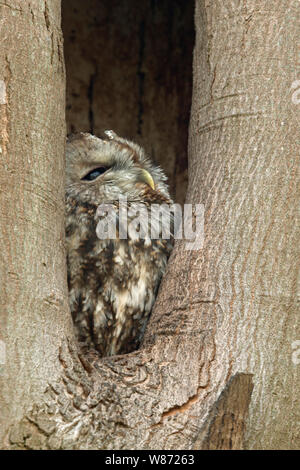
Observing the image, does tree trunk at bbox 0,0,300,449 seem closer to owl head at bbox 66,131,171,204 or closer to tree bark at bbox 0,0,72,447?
tree bark at bbox 0,0,72,447

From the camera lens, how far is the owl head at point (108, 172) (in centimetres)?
252

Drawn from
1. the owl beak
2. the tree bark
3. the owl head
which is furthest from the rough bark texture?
the tree bark

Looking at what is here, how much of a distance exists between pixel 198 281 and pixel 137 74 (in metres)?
1.77

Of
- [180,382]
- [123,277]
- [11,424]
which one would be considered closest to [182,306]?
[180,382]

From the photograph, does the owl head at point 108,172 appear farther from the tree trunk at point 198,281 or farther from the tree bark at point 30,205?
the tree bark at point 30,205

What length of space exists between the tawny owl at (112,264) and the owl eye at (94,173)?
0.17ft

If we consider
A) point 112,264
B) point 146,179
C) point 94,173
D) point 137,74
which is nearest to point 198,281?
point 112,264

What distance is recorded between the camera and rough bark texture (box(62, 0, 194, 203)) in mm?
3404

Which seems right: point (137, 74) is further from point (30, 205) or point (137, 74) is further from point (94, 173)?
→ point (30, 205)

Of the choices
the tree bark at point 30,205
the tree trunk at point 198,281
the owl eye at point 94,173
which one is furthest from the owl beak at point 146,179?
the tree bark at point 30,205

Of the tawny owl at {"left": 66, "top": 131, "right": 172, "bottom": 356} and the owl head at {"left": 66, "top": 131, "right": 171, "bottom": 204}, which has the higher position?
the owl head at {"left": 66, "top": 131, "right": 171, "bottom": 204}

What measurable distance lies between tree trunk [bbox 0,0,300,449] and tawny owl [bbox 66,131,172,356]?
9.2 inches
